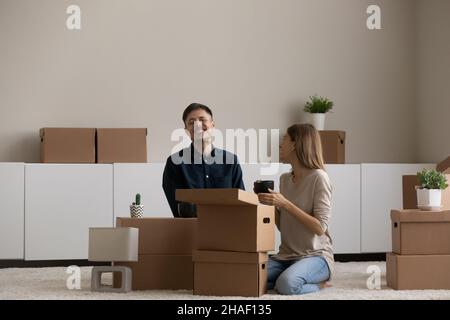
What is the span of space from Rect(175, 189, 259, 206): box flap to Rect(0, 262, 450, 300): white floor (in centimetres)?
44

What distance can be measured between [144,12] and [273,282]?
264 cm

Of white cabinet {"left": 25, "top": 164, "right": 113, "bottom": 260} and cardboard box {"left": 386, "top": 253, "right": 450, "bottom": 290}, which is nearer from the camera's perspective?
cardboard box {"left": 386, "top": 253, "right": 450, "bottom": 290}

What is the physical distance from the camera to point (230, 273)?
4168 millimetres

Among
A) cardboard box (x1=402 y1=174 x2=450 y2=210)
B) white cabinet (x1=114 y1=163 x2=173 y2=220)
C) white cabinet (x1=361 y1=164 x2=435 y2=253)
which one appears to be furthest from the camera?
white cabinet (x1=361 y1=164 x2=435 y2=253)

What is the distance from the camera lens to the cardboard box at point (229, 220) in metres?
4.09

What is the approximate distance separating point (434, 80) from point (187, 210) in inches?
104

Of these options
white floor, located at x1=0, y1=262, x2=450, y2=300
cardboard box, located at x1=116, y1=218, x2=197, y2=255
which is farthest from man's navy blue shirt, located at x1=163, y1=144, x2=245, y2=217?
white floor, located at x1=0, y1=262, x2=450, y2=300

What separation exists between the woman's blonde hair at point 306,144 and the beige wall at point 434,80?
2.09 m

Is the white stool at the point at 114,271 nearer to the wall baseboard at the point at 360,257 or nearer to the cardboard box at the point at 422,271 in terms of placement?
the cardboard box at the point at 422,271

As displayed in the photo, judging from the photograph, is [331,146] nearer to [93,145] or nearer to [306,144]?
[93,145]

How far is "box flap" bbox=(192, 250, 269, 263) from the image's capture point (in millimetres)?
4125

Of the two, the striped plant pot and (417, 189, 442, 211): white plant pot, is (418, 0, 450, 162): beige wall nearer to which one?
(417, 189, 442, 211): white plant pot

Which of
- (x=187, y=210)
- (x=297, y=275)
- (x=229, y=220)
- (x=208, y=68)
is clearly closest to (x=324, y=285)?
(x=297, y=275)

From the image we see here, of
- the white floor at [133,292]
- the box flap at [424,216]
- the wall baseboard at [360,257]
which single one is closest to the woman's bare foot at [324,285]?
the white floor at [133,292]
